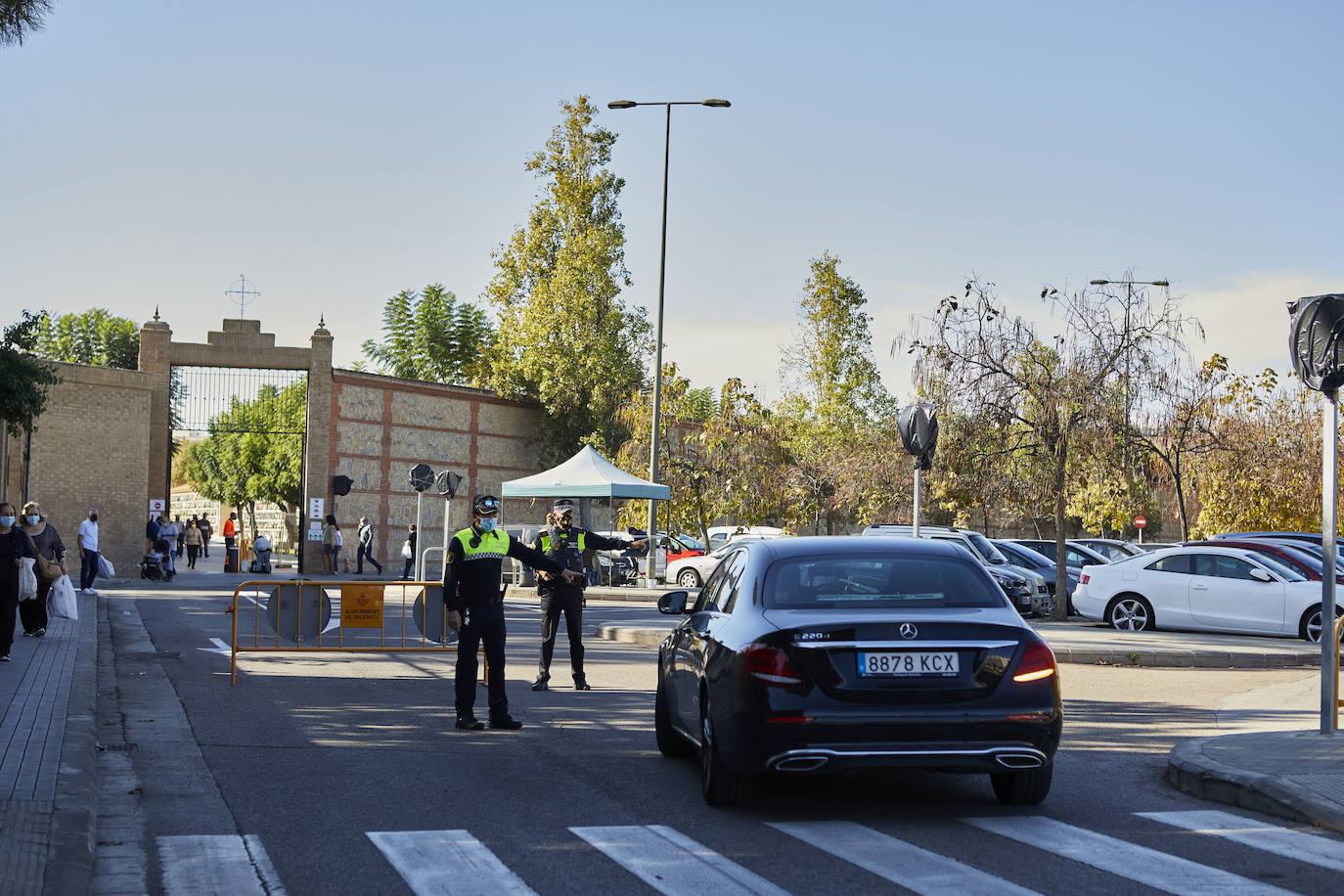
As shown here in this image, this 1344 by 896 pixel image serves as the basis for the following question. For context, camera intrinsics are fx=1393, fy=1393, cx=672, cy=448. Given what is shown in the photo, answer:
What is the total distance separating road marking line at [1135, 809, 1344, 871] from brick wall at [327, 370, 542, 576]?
3517 centimetres

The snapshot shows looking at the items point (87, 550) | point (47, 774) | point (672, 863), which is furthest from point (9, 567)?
point (87, 550)

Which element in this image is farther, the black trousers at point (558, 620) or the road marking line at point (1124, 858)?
the black trousers at point (558, 620)

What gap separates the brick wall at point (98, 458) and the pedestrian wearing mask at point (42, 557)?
21.3 m

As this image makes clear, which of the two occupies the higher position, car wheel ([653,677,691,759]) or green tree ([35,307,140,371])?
green tree ([35,307,140,371])

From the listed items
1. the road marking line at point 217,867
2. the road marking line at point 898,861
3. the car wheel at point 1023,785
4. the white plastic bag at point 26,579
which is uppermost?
the white plastic bag at point 26,579

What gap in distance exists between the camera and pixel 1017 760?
682 centimetres

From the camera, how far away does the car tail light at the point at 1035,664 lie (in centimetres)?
687

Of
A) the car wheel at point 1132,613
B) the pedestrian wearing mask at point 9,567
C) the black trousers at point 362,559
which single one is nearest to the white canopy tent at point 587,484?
the black trousers at point 362,559

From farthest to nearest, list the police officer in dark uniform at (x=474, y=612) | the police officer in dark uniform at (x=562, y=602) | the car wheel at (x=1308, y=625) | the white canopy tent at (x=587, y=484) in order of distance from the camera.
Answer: the white canopy tent at (x=587, y=484) → the car wheel at (x=1308, y=625) → the police officer in dark uniform at (x=562, y=602) → the police officer in dark uniform at (x=474, y=612)

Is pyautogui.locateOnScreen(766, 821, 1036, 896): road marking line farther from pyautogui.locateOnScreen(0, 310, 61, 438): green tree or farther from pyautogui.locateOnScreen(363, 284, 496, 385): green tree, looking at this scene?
pyautogui.locateOnScreen(363, 284, 496, 385): green tree

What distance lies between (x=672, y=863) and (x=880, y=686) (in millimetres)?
1397

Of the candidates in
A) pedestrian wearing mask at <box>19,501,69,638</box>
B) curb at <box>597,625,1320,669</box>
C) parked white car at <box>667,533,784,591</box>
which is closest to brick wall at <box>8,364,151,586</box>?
parked white car at <box>667,533,784,591</box>

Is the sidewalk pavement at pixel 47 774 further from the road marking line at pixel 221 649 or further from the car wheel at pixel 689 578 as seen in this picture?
the car wheel at pixel 689 578

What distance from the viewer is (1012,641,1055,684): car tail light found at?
6871 mm
